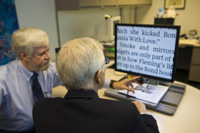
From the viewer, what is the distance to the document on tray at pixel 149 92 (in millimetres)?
1095

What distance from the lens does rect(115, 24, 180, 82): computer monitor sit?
1.05 metres

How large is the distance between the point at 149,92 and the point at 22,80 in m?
0.84

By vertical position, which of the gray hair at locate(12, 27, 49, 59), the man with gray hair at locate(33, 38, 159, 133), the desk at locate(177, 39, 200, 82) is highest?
the gray hair at locate(12, 27, 49, 59)

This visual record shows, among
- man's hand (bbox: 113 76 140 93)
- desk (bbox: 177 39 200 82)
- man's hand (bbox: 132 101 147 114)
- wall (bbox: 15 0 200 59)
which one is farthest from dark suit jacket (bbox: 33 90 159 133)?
desk (bbox: 177 39 200 82)

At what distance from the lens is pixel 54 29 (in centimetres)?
212

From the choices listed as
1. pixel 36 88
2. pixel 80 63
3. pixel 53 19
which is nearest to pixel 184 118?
pixel 80 63

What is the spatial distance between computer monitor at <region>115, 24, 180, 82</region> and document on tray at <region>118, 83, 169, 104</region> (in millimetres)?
91

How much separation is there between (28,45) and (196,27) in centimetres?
344

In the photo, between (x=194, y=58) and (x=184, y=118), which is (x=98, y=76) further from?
(x=194, y=58)

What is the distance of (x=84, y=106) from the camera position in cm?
62

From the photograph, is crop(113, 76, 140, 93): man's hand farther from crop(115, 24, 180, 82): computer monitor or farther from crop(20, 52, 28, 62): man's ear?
crop(20, 52, 28, 62): man's ear

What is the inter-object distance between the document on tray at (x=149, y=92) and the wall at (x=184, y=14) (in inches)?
111

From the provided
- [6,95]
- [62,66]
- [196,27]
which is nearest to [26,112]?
[6,95]

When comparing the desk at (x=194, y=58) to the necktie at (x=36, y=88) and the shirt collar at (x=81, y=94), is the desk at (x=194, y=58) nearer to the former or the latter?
the necktie at (x=36, y=88)
